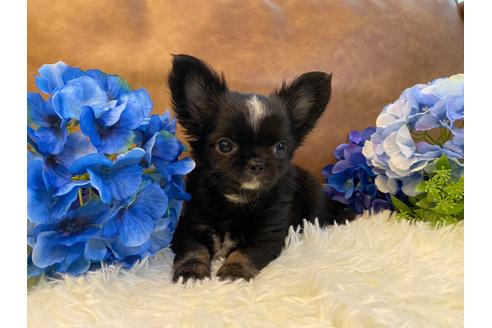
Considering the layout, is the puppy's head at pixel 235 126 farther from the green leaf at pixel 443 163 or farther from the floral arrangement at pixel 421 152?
the green leaf at pixel 443 163

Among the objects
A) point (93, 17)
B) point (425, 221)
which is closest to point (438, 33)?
point (425, 221)

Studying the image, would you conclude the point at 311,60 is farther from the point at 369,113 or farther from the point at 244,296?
the point at 244,296

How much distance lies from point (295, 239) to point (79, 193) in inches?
29.2

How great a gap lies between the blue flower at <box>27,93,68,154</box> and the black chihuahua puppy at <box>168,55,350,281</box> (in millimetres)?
472

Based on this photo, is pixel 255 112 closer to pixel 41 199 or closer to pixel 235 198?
pixel 235 198

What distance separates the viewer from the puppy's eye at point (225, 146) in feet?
4.74

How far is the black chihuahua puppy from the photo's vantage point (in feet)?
4.67

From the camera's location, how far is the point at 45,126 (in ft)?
3.76

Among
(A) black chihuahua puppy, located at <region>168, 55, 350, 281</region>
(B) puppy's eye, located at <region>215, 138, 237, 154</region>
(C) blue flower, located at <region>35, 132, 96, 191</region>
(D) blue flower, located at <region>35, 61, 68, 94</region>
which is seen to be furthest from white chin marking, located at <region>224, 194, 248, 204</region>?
(D) blue flower, located at <region>35, 61, 68, 94</region>

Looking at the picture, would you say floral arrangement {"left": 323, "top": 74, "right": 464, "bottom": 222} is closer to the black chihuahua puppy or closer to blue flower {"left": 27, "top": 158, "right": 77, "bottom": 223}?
the black chihuahua puppy

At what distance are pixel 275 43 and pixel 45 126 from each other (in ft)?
4.42

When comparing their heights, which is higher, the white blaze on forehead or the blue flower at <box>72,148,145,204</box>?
the white blaze on forehead

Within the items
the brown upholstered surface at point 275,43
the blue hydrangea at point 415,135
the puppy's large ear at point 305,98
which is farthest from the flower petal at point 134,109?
the blue hydrangea at point 415,135

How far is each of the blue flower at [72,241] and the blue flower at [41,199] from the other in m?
0.04
